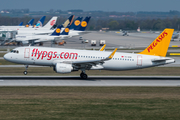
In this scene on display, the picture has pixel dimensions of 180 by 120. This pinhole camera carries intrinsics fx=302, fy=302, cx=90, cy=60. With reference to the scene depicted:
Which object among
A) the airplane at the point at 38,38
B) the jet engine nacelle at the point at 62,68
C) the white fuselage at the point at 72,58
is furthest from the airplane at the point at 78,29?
the jet engine nacelle at the point at 62,68

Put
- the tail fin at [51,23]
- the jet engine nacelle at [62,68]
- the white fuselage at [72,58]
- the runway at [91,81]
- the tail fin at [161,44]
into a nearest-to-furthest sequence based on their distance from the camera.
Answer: the runway at [91,81]
the jet engine nacelle at [62,68]
the white fuselage at [72,58]
the tail fin at [161,44]
the tail fin at [51,23]

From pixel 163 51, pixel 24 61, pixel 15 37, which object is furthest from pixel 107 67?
pixel 15 37

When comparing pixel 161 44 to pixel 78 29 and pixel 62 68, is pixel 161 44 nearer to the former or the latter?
pixel 62 68

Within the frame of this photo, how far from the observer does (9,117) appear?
22719mm

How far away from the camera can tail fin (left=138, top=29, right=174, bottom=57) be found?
43.7 m

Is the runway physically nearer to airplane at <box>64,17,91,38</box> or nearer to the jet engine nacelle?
the jet engine nacelle

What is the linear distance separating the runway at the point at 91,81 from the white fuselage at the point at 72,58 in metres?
2.05

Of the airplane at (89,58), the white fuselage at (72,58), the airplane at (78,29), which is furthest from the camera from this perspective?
the airplane at (78,29)

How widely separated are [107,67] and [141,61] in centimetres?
509

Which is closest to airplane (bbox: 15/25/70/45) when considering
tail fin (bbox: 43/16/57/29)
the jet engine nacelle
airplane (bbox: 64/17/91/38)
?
airplane (bbox: 64/17/91/38)

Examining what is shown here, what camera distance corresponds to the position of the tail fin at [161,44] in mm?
43656

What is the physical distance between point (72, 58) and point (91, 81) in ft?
14.2

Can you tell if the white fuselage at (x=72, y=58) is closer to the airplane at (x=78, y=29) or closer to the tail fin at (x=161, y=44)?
the tail fin at (x=161, y=44)

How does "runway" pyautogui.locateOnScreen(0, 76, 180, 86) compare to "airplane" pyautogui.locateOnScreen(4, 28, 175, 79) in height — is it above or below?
below
